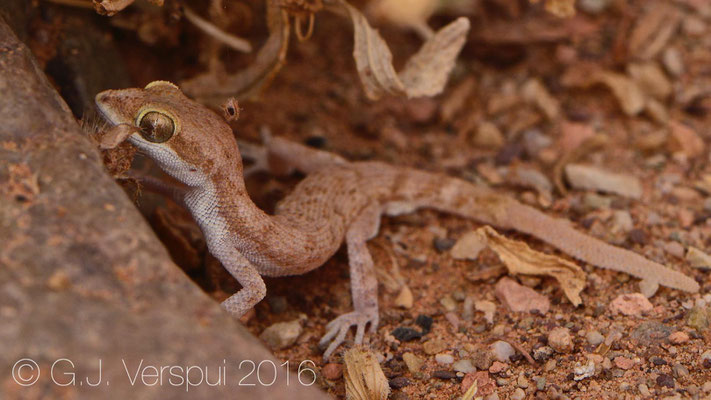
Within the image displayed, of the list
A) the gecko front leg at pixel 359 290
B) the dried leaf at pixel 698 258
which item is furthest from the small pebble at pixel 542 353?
the dried leaf at pixel 698 258

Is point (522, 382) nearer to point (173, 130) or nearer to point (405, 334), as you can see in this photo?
point (405, 334)

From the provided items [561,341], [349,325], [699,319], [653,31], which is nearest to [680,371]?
[699,319]

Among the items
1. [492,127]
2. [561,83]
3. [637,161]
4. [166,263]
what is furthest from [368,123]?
[166,263]

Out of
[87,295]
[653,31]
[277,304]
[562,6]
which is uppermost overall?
[562,6]

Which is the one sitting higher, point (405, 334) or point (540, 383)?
point (540, 383)

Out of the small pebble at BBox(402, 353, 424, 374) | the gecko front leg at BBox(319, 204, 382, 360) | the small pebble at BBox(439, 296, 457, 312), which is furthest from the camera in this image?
the small pebble at BBox(439, 296, 457, 312)

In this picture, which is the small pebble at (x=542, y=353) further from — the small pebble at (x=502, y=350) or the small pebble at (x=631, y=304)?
the small pebble at (x=631, y=304)

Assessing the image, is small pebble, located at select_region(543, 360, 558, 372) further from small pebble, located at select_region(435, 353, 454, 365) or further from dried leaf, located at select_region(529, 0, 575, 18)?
dried leaf, located at select_region(529, 0, 575, 18)

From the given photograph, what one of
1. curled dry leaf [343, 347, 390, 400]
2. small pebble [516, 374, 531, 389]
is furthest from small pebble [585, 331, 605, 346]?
curled dry leaf [343, 347, 390, 400]
